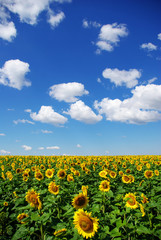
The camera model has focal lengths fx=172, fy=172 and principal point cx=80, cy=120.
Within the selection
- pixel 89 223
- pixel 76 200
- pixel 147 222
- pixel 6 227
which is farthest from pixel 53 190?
pixel 147 222

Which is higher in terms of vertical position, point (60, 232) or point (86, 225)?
point (86, 225)

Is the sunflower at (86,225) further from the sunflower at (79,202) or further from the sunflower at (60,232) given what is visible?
the sunflower at (79,202)

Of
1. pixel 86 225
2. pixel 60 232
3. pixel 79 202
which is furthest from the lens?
pixel 79 202

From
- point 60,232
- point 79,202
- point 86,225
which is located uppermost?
point 79,202

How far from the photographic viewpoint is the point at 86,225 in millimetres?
2807

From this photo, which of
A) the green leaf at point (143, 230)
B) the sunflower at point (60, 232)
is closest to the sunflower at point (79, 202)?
the sunflower at point (60, 232)

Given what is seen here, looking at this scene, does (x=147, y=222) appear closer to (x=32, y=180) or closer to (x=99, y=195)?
(x=99, y=195)

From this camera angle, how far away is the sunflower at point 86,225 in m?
2.80

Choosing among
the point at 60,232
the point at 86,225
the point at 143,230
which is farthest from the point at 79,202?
the point at 143,230

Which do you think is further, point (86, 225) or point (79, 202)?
point (79, 202)

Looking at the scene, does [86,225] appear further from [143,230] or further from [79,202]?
[143,230]

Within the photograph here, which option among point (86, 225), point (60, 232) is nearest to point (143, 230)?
point (86, 225)

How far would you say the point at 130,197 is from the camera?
13.8 ft

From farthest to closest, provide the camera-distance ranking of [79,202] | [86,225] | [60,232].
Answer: [79,202]
[60,232]
[86,225]
